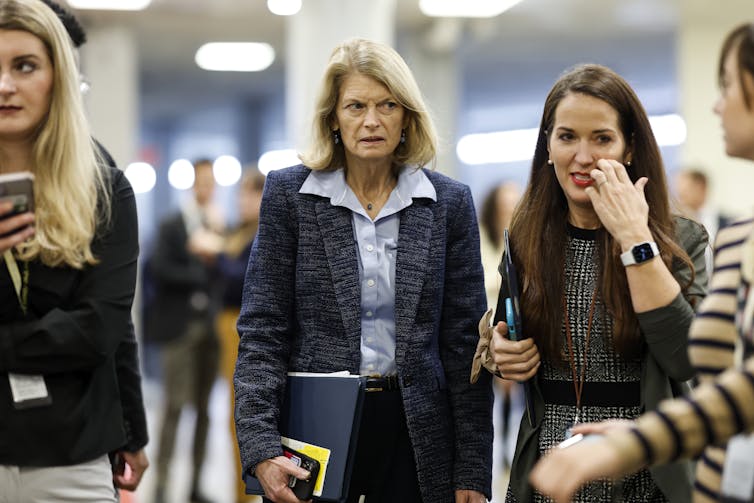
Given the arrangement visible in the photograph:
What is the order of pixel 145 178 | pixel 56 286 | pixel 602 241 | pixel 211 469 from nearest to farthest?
pixel 56 286
pixel 602 241
pixel 211 469
pixel 145 178

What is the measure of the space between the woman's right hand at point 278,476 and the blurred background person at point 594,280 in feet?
1.87

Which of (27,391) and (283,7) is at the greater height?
(283,7)

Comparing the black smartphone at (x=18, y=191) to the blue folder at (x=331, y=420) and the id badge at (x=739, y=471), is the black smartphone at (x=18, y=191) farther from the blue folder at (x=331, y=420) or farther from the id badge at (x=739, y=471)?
the id badge at (x=739, y=471)

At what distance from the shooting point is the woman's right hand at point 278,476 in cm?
272

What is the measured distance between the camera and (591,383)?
266 cm

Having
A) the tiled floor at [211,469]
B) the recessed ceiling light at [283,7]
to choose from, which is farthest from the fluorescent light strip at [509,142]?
the tiled floor at [211,469]

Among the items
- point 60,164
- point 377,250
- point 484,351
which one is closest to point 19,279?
point 60,164

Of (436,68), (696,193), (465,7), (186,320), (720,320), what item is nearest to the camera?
(720,320)

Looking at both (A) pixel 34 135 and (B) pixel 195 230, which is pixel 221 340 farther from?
(A) pixel 34 135

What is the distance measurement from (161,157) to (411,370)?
862 inches

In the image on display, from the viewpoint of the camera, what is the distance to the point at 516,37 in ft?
45.8

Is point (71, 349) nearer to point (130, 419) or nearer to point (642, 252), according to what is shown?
point (130, 419)

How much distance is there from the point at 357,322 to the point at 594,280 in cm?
63

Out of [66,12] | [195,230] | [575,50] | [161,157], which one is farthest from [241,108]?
[66,12]
